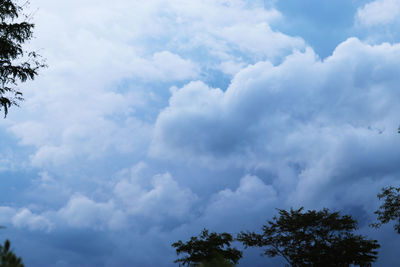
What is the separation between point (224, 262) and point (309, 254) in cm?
3781

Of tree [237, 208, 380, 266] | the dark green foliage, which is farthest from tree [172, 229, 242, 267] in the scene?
the dark green foliage

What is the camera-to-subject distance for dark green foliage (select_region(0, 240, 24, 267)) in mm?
3933

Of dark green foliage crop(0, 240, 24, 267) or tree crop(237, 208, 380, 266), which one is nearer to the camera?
dark green foliage crop(0, 240, 24, 267)

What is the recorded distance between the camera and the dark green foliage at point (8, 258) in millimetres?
3933

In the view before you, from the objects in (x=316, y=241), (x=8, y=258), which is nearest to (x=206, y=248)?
(x=316, y=241)

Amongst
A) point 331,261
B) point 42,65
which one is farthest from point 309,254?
point 42,65

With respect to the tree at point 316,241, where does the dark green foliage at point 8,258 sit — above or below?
below

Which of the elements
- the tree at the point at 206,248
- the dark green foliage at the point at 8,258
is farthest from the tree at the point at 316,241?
the dark green foliage at the point at 8,258

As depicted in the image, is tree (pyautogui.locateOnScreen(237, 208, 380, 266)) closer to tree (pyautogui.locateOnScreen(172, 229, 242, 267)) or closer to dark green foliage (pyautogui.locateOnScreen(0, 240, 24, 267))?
tree (pyautogui.locateOnScreen(172, 229, 242, 267))

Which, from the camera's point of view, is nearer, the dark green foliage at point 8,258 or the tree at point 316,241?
the dark green foliage at point 8,258

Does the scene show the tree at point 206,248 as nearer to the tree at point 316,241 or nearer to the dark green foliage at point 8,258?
the tree at point 316,241

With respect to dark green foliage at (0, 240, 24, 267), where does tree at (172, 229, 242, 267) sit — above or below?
above

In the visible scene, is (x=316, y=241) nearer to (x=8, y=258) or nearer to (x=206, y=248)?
(x=206, y=248)

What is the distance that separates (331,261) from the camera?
38094 mm
